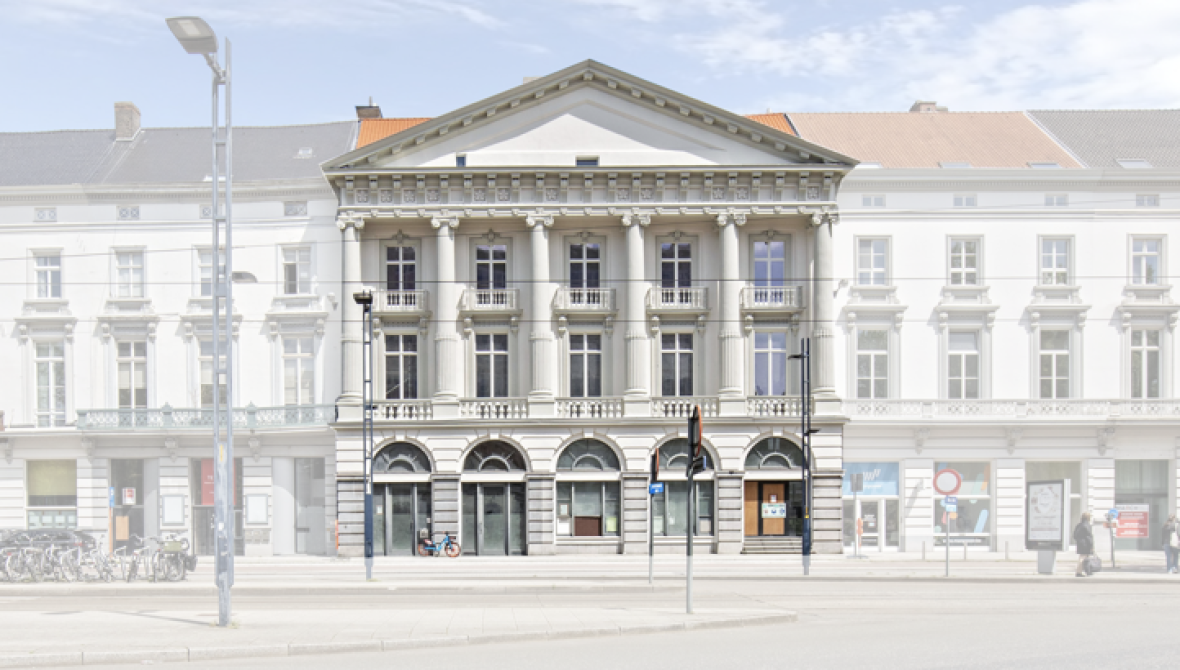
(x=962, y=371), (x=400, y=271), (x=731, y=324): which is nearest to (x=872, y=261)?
(x=962, y=371)

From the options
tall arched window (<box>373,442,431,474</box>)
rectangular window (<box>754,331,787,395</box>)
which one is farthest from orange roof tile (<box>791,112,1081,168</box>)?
tall arched window (<box>373,442,431,474</box>)

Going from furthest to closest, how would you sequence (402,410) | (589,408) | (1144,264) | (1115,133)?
(1115,133)
(1144,264)
(589,408)
(402,410)

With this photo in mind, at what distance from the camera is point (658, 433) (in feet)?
130

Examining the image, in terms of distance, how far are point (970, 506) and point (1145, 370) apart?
8113mm

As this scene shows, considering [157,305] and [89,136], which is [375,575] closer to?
[157,305]

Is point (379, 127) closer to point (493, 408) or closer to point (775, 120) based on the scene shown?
point (493, 408)

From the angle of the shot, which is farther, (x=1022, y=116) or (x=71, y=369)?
(x=1022, y=116)

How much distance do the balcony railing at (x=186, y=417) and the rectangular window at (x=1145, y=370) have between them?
1161 inches

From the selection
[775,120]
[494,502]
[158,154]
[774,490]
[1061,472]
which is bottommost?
[494,502]

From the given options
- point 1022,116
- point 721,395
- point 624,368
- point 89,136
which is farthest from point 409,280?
point 1022,116

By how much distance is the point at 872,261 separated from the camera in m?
41.9

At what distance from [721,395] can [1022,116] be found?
18.9 meters

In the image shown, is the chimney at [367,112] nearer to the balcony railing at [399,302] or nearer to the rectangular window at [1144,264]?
the balcony railing at [399,302]

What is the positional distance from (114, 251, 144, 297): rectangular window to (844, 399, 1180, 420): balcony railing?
26.6m
